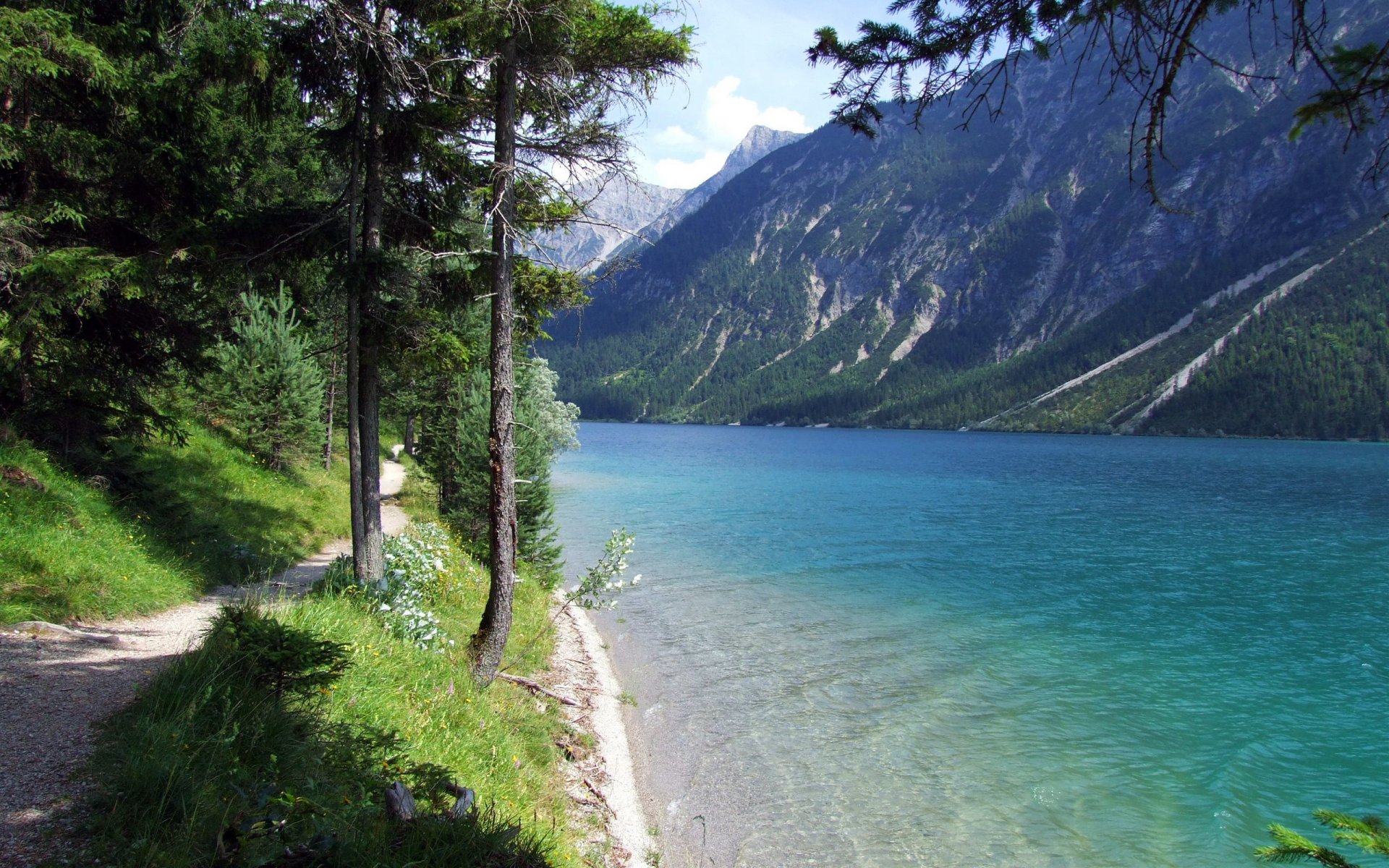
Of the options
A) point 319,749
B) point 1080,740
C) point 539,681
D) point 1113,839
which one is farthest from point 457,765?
point 1080,740

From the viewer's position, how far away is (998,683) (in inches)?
575

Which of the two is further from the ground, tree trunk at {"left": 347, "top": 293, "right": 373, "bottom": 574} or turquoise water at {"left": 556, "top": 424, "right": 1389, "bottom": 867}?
tree trunk at {"left": 347, "top": 293, "right": 373, "bottom": 574}

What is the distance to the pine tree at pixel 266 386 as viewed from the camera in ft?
67.3

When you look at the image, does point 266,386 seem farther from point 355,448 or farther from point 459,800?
point 459,800

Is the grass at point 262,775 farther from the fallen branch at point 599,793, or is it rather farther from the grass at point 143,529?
the grass at point 143,529

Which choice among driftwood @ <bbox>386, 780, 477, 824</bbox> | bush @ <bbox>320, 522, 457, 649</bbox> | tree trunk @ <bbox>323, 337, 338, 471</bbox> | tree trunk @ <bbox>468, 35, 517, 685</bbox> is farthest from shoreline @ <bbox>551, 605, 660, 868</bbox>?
tree trunk @ <bbox>323, 337, 338, 471</bbox>

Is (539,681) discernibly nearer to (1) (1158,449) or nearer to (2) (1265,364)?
(1) (1158,449)

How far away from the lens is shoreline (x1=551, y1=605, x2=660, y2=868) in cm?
834

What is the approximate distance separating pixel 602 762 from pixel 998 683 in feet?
29.5

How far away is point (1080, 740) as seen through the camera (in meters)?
12.0

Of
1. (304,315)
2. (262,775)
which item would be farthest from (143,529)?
(262,775)

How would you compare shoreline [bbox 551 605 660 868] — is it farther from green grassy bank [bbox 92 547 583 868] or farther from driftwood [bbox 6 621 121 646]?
driftwood [bbox 6 621 121 646]

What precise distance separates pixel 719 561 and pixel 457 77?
19.6 metres

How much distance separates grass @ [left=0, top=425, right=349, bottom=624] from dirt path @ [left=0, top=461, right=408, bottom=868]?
0.68 metres
